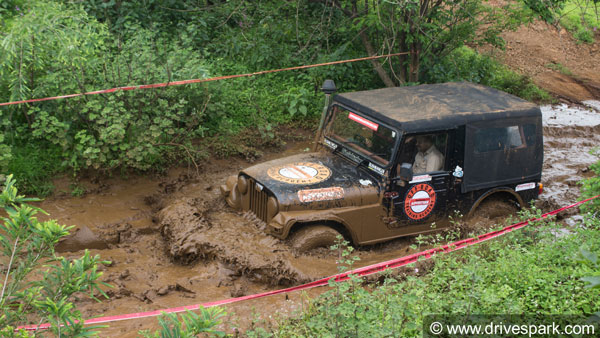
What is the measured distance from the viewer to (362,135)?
6.29 metres

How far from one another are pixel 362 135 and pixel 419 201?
0.99 m

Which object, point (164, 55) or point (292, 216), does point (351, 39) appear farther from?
point (292, 216)

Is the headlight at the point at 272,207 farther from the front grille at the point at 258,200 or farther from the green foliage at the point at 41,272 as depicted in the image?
the green foliage at the point at 41,272

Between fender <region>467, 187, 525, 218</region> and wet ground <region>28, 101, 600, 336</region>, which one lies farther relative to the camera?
fender <region>467, 187, 525, 218</region>

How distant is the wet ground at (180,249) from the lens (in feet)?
17.1

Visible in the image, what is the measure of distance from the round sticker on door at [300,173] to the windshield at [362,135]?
19.1 inches

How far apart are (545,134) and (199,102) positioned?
6792 mm

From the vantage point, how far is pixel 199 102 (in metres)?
8.77

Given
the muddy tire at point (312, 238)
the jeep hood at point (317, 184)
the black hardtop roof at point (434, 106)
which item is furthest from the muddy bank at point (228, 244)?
the black hardtop roof at point (434, 106)

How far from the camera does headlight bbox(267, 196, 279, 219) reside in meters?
5.71

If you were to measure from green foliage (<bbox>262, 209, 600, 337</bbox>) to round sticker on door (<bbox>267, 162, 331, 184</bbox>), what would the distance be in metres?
1.41

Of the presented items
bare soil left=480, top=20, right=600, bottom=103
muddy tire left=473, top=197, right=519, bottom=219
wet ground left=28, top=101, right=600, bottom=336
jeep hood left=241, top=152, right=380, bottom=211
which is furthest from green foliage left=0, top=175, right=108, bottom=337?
bare soil left=480, top=20, right=600, bottom=103

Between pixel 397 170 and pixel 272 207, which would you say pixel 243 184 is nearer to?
pixel 272 207

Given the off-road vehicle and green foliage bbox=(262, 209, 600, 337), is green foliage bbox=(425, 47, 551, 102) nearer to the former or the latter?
the off-road vehicle
